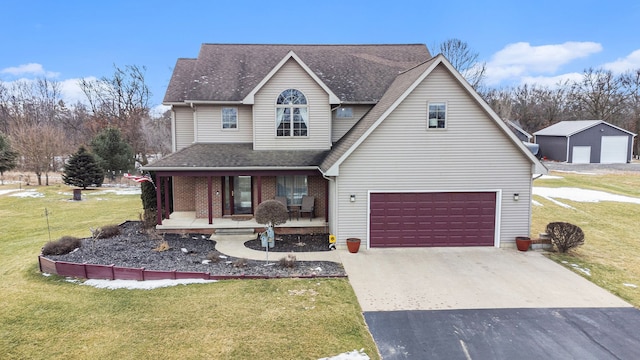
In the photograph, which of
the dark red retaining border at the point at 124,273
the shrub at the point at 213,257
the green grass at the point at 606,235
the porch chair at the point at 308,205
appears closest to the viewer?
the dark red retaining border at the point at 124,273

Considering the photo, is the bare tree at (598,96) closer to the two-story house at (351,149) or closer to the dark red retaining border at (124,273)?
the two-story house at (351,149)

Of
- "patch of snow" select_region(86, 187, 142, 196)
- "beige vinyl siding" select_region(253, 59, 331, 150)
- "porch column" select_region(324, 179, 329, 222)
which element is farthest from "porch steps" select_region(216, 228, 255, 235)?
"patch of snow" select_region(86, 187, 142, 196)

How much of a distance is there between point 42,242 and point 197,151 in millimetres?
6820

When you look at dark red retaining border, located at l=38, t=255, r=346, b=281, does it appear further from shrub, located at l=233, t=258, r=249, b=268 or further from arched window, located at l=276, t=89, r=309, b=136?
arched window, located at l=276, t=89, r=309, b=136

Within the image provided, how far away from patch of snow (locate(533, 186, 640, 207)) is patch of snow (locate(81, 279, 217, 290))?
901 inches

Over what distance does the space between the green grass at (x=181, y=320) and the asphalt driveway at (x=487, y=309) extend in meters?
0.81

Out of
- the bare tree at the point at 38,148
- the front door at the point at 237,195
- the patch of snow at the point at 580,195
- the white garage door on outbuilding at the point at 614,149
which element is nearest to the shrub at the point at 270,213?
the front door at the point at 237,195

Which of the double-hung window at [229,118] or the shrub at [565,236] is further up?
the double-hung window at [229,118]

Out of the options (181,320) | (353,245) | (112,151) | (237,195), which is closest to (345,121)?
(237,195)

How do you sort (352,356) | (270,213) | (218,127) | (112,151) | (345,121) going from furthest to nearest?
(112,151), (345,121), (218,127), (270,213), (352,356)

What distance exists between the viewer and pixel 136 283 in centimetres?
1118

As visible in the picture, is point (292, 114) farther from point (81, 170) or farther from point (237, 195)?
point (81, 170)

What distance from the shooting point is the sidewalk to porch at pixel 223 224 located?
16.6 m

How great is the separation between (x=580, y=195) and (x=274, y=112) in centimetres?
2032
